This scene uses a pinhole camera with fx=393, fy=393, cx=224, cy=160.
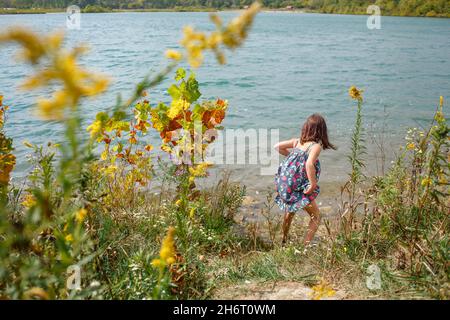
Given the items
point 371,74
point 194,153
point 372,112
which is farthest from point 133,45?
point 194,153

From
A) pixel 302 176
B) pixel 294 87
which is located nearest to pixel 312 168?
pixel 302 176

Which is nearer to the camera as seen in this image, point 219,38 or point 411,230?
point 219,38

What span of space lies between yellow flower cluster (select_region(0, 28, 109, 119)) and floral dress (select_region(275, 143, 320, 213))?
2.94 metres

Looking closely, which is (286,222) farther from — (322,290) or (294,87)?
(294,87)

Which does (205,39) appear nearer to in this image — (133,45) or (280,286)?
(280,286)

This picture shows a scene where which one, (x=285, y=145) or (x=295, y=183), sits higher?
(x=285, y=145)

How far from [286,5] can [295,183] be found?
76.7 metres

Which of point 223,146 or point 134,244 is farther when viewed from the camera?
point 223,146

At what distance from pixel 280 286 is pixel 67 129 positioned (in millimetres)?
1845

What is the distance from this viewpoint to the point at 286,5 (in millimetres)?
73688

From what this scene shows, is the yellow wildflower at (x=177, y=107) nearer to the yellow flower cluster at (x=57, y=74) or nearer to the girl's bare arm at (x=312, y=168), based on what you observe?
the girl's bare arm at (x=312, y=168)

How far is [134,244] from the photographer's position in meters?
2.68

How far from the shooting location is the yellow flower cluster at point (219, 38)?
950 millimetres

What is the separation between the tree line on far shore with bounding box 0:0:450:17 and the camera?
167ft
